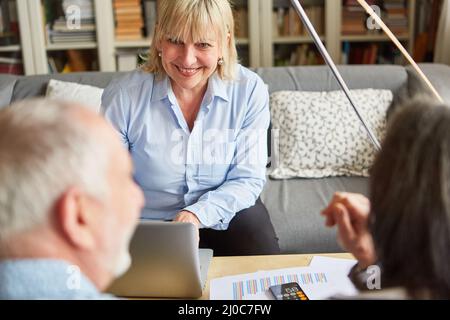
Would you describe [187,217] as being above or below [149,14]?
below

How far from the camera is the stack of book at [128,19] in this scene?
2590mm

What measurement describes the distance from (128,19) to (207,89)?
4.52ft

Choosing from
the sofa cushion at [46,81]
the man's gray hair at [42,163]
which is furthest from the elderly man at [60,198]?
the sofa cushion at [46,81]

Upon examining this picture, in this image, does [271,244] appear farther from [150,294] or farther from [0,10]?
[0,10]

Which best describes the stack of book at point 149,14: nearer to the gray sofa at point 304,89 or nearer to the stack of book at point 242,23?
the stack of book at point 242,23

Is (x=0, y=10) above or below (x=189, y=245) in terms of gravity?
above

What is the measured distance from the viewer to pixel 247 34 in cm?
263

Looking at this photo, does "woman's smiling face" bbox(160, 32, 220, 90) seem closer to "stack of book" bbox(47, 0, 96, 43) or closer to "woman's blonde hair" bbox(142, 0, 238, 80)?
"woman's blonde hair" bbox(142, 0, 238, 80)

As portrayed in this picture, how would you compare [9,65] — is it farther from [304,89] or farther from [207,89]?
[207,89]

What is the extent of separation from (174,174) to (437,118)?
0.86 metres

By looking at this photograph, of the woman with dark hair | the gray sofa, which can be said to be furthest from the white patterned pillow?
the woman with dark hair

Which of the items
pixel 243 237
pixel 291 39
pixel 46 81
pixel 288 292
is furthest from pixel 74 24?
pixel 288 292

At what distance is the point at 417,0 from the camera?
2.58 metres
